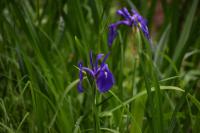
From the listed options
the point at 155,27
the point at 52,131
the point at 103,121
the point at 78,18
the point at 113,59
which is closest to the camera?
the point at 52,131

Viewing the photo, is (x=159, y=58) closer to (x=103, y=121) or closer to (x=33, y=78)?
(x=103, y=121)

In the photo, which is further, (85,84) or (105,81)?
(85,84)

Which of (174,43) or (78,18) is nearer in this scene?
(78,18)

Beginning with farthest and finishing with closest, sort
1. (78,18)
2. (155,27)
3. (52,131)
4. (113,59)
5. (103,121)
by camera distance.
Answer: (155,27) < (113,59) < (78,18) < (103,121) < (52,131)

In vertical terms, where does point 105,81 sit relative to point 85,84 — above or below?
above

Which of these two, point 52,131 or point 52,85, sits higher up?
point 52,85

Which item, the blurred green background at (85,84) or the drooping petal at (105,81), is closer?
the drooping petal at (105,81)

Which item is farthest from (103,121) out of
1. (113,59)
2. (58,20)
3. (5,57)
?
(58,20)

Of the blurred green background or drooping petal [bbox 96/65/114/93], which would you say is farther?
the blurred green background
